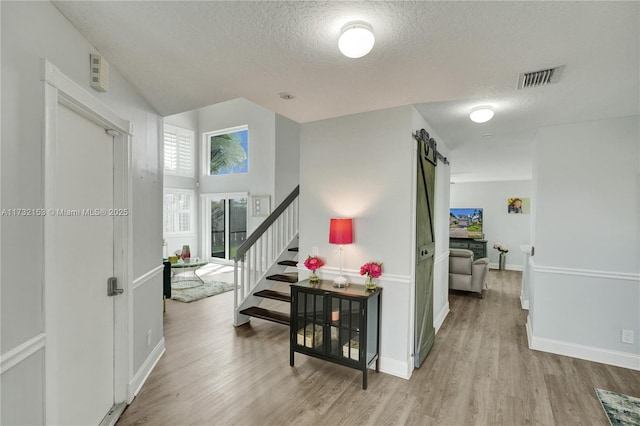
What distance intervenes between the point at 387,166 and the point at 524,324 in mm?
→ 3214

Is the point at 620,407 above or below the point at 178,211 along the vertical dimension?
below

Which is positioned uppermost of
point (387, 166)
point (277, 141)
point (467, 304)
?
point (277, 141)

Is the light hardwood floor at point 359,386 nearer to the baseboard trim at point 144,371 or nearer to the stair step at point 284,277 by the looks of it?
the baseboard trim at point 144,371

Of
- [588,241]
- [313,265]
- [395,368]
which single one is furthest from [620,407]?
[313,265]

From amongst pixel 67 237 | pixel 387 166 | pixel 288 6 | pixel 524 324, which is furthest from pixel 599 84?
pixel 67 237

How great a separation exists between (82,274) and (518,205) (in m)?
9.42

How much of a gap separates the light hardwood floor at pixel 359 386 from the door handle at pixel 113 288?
901 millimetres

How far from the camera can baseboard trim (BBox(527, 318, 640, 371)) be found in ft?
10.3

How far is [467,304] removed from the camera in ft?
17.3

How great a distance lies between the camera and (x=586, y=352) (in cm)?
330

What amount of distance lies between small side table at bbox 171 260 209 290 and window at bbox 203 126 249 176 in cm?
293

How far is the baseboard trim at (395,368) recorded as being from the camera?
289cm

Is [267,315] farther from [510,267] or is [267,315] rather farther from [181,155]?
[510,267]

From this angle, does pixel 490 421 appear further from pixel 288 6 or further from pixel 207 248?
pixel 207 248
